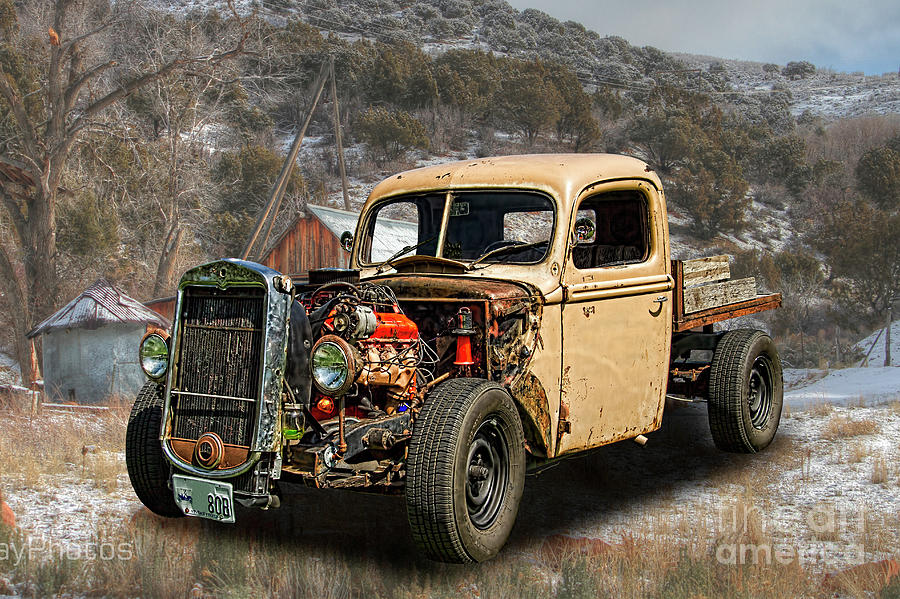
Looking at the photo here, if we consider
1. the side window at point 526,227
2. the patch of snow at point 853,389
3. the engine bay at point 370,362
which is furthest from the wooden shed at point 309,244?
the engine bay at point 370,362

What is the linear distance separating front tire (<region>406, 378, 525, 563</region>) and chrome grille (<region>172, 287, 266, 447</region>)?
930 millimetres

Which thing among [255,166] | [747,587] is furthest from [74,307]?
[255,166]

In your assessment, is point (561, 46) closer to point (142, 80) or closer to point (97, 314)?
point (142, 80)

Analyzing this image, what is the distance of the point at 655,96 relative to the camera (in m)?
42.0

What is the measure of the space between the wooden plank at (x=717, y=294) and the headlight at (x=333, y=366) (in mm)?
3569

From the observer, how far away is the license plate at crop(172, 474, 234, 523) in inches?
181

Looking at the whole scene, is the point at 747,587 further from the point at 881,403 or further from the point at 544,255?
the point at 881,403

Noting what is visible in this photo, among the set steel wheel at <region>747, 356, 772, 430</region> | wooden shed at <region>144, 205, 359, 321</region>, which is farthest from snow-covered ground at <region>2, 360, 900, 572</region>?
wooden shed at <region>144, 205, 359, 321</region>

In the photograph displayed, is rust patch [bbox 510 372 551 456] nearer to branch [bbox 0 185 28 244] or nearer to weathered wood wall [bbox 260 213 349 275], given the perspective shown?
weathered wood wall [bbox 260 213 349 275]

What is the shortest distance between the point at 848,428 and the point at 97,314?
12736 mm

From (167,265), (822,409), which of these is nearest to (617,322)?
(822,409)

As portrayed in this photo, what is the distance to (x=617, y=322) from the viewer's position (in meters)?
6.16

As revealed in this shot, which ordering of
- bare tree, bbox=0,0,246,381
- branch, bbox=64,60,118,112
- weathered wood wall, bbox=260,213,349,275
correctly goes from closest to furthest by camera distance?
bare tree, bbox=0,0,246,381, branch, bbox=64,60,118,112, weathered wood wall, bbox=260,213,349,275

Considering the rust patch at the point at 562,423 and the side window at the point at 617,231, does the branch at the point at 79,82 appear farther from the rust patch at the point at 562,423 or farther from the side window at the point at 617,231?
the rust patch at the point at 562,423
